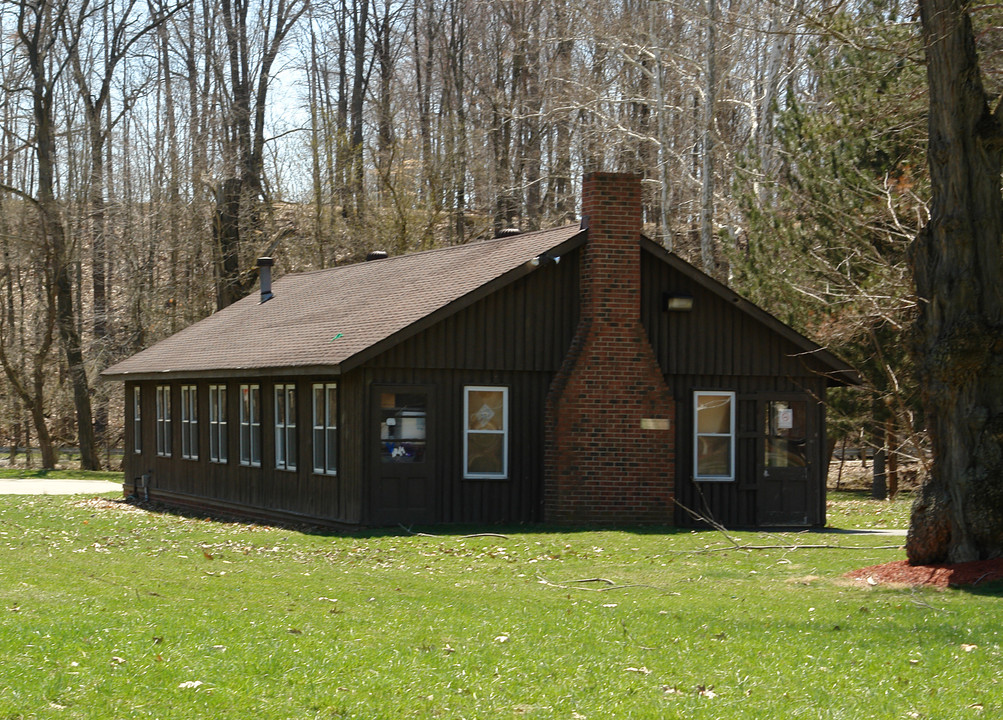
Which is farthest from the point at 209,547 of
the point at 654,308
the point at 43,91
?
the point at 43,91

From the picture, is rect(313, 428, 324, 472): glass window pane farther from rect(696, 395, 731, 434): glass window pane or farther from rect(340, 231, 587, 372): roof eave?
rect(696, 395, 731, 434): glass window pane

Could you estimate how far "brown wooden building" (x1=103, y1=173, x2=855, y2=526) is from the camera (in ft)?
62.6

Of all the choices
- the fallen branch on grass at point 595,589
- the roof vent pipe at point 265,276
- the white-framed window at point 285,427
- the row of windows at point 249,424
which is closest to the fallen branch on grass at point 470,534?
the row of windows at point 249,424

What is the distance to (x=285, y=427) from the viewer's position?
70.9 ft

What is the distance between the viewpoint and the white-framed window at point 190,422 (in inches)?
1001

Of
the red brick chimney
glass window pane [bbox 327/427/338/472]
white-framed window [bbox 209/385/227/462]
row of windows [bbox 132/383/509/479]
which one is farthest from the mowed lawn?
white-framed window [bbox 209/385/227/462]

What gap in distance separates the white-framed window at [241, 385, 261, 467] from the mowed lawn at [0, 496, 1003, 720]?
663cm

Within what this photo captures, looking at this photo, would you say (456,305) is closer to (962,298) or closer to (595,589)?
(595,589)

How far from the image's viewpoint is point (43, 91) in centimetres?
4284

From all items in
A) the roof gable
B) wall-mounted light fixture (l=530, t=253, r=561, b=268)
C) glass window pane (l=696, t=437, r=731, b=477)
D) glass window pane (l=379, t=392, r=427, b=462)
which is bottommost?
glass window pane (l=696, t=437, r=731, b=477)

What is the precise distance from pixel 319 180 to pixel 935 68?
2808cm

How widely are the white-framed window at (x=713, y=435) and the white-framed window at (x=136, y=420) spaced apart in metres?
14.4

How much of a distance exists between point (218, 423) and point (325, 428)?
499 centimetres

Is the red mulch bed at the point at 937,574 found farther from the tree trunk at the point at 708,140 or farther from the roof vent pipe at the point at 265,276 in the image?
the roof vent pipe at the point at 265,276
